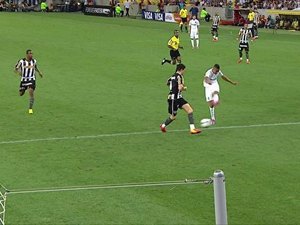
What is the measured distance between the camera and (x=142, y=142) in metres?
19.9

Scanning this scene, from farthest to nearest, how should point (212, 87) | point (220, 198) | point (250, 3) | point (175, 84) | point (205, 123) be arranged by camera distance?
point (250, 3) < point (212, 87) < point (205, 123) < point (175, 84) < point (220, 198)

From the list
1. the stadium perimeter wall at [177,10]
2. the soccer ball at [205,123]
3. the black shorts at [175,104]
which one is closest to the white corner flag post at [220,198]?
the black shorts at [175,104]

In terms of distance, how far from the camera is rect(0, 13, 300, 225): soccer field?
13.8 meters

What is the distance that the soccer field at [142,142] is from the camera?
543 inches

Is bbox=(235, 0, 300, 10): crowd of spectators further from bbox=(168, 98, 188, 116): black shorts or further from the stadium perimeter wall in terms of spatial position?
bbox=(168, 98, 188, 116): black shorts

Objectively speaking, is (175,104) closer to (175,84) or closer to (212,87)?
(175,84)

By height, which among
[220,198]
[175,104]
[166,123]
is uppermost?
[220,198]

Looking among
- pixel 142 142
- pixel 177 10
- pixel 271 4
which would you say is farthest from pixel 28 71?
pixel 177 10

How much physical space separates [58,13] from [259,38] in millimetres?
32082

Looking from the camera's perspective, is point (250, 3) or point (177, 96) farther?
point (250, 3)

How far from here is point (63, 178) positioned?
16000mm

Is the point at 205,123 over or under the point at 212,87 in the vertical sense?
under

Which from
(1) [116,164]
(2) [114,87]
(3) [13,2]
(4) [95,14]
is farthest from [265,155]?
(3) [13,2]

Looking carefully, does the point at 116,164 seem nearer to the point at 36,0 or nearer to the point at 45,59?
the point at 45,59
